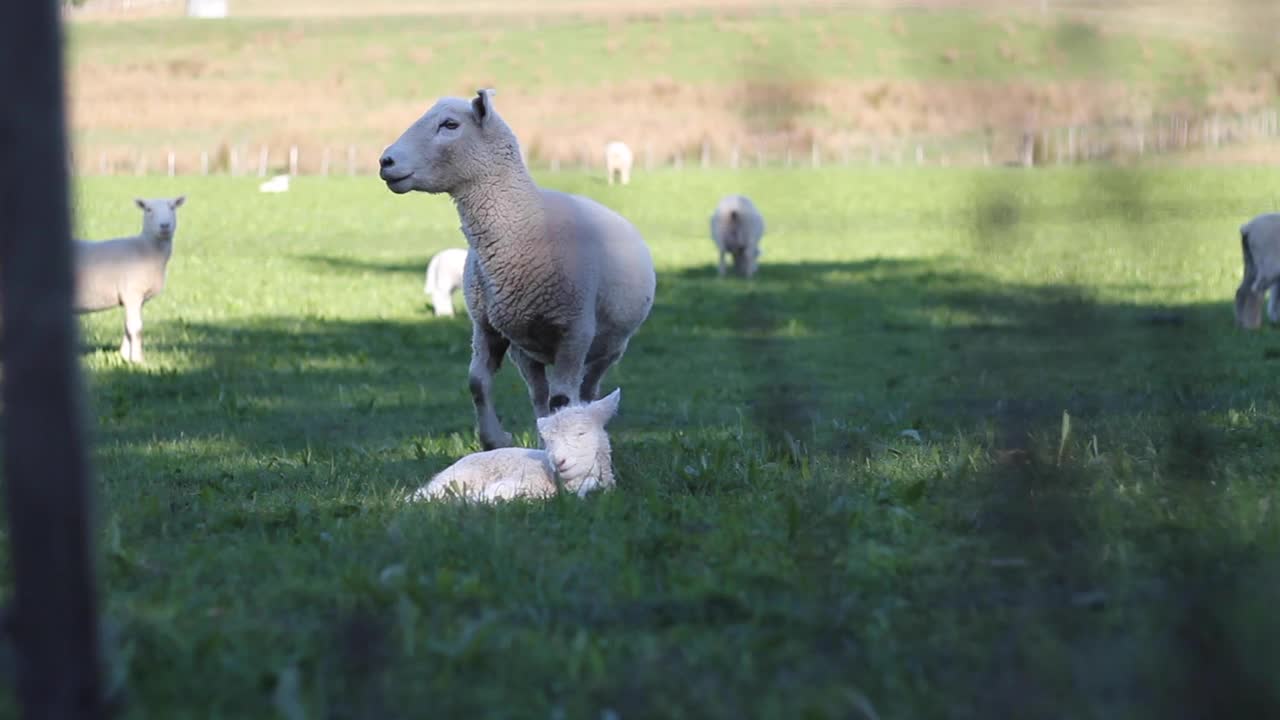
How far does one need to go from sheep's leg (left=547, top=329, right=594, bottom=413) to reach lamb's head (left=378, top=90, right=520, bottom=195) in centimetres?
88

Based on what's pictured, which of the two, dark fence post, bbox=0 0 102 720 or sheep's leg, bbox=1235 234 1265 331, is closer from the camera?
dark fence post, bbox=0 0 102 720

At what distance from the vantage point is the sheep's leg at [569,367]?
7199 mm

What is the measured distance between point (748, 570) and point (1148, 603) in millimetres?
1067

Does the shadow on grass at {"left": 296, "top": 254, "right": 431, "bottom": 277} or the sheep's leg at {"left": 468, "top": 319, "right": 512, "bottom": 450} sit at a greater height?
the sheep's leg at {"left": 468, "top": 319, "right": 512, "bottom": 450}

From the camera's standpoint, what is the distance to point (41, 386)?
2377 millimetres

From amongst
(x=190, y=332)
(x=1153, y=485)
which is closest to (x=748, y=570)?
(x=1153, y=485)

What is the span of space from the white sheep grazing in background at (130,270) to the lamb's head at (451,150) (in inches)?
258

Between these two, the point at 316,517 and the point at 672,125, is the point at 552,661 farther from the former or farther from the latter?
the point at 672,125

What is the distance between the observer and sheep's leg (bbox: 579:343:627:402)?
798 cm

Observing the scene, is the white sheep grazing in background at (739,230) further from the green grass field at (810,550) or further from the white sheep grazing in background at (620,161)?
the white sheep grazing in background at (620,161)

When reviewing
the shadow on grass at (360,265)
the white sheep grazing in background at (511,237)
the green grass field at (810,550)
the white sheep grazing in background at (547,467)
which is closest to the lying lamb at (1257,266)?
the green grass field at (810,550)

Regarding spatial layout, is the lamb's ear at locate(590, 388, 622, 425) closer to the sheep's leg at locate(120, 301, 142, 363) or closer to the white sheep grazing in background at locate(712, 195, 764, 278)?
the sheep's leg at locate(120, 301, 142, 363)

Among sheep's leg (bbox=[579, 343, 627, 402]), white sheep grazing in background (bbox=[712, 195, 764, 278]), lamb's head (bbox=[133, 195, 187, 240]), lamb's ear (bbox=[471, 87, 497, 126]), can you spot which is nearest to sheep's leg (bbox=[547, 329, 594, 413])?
sheep's leg (bbox=[579, 343, 627, 402])

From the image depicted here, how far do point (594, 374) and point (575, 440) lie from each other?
203 cm
